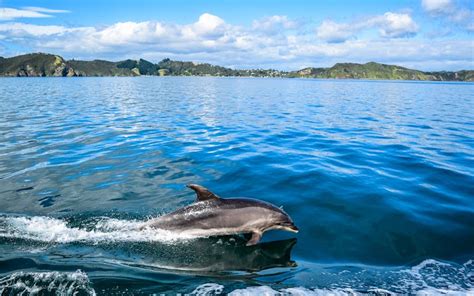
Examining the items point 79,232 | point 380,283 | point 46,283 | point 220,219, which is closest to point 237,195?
point 220,219

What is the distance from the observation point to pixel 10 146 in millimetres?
21891

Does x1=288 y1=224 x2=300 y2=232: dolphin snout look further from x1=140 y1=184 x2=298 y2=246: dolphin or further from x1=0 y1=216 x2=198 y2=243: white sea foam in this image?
x1=0 y1=216 x2=198 y2=243: white sea foam

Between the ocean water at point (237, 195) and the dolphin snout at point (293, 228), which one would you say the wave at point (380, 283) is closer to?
the ocean water at point (237, 195)

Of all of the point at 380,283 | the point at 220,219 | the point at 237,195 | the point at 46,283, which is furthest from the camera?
the point at 237,195

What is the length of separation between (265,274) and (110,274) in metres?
3.78

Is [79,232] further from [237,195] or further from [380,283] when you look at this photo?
[380,283]

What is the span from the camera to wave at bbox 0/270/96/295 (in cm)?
745

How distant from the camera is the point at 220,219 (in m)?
10.6

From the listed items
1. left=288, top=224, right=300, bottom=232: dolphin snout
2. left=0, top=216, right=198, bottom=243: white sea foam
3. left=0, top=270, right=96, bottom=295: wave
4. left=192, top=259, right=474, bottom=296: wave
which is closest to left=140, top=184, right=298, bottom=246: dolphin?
left=288, top=224, right=300, bottom=232: dolphin snout

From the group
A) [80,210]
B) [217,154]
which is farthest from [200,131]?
[80,210]

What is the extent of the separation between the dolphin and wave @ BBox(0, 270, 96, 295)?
9.97 feet

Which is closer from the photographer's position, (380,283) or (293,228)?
(380,283)

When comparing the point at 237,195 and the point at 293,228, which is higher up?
the point at 293,228

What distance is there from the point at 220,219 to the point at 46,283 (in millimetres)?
4810
